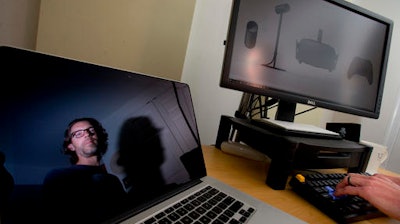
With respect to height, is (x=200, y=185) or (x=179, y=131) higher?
(x=179, y=131)

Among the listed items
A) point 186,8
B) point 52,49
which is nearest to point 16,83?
point 52,49

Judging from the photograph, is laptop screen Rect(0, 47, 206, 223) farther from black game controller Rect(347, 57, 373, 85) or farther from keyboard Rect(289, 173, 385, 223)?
black game controller Rect(347, 57, 373, 85)

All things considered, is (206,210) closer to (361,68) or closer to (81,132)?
(81,132)

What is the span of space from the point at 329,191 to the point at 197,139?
35 centimetres

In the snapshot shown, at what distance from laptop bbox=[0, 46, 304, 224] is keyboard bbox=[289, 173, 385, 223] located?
14 centimetres

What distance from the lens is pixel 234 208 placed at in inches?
17.7

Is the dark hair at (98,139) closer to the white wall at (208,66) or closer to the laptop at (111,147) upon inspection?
the laptop at (111,147)

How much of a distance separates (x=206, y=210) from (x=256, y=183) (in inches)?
10.9

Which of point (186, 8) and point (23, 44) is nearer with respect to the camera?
point (23, 44)

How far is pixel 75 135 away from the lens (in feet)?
1.13

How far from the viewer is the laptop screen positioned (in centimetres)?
29

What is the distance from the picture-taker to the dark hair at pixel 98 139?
332 mm

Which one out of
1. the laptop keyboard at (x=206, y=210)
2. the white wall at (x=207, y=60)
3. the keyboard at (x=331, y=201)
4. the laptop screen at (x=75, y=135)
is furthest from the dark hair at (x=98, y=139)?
the white wall at (x=207, y=60)

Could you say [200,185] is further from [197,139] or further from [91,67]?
[91,67]
